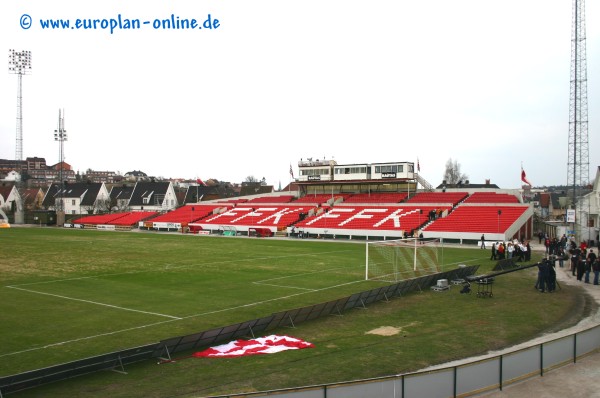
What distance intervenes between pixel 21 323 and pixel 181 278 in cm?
1185

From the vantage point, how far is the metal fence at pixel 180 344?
1282 centimetres

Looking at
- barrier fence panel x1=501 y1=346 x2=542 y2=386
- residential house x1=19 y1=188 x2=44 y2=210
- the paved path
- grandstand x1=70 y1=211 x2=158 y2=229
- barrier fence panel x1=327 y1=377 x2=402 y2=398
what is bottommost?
grandstand x1=70 y1=211 x2=158 y2=229

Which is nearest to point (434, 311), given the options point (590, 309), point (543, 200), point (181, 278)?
point (590, 309)

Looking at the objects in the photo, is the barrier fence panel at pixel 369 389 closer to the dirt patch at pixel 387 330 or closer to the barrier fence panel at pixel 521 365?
the barrier fence panel at pixel 521 365

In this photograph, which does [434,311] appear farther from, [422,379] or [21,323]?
[21,323]

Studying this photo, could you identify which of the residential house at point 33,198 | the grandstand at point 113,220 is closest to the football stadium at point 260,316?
the grandstand at point 113,220

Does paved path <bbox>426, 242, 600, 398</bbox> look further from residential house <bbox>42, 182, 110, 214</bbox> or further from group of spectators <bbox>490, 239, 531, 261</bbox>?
residential house <bbox>42, 182, 110, 214</bbox>

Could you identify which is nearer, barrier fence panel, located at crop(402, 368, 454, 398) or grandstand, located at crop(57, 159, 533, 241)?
barrier fence panel, located at crop(402, 368, 454, 398)

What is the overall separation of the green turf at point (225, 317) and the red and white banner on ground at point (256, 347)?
0.55 m

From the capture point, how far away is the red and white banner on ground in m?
15.8

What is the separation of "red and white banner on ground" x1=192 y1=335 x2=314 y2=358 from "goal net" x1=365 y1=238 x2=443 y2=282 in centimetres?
1388

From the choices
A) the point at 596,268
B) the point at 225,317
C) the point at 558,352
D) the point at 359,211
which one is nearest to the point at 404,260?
the point at 596,268

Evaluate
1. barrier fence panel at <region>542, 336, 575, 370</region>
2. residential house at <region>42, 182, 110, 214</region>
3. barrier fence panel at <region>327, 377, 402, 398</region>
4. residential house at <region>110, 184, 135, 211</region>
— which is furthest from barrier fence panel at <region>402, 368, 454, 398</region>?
residential house at <region>42, 182, 110, 214</region>

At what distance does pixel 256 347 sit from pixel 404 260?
1767cm
